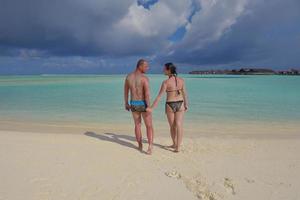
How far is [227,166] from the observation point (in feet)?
15.7

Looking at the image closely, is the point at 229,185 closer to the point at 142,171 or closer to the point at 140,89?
the point at 142,171

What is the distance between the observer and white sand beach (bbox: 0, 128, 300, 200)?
11.9 feet

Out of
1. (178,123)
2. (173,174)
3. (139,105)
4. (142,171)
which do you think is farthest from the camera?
(178,123)

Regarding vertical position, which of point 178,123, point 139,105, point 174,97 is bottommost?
point 178,123

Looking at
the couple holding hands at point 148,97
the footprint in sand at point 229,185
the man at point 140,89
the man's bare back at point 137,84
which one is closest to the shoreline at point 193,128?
the couple holding hands at point 148,97

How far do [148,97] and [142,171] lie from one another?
1493 millimetres

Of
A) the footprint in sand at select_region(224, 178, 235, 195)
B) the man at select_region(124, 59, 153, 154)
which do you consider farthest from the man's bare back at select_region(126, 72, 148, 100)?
the footprint in sand at select_region(224, 178, 235, 195)

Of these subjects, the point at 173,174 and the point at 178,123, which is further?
the point at 178,123

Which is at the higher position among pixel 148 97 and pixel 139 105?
pixel 148 97

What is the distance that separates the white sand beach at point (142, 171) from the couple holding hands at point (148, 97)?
59cm

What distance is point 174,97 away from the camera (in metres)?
5.43

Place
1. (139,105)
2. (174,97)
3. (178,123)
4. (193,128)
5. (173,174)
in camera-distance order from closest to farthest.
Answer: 1. (173,174)
2. (139,105)
3. (174,97)
4. (178,123)
5. (193,128)

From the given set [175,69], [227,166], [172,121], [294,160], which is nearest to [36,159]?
[172,121]

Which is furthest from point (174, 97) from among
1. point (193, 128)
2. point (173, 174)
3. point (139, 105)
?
A: point (193, 128)
